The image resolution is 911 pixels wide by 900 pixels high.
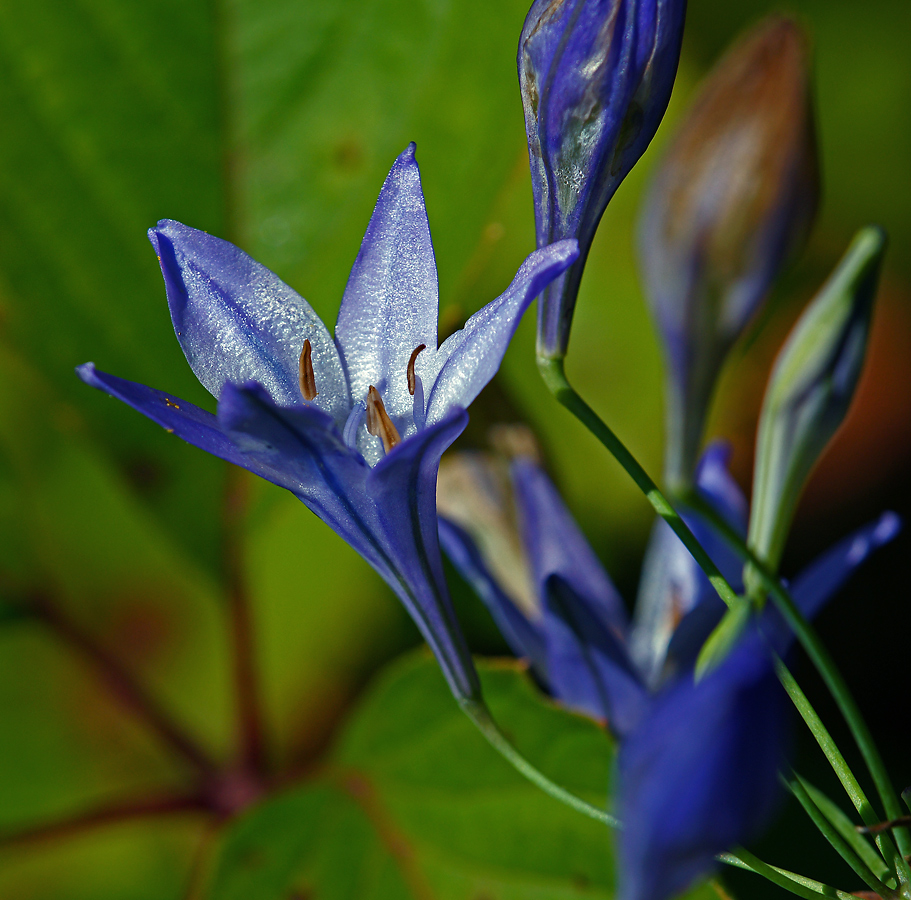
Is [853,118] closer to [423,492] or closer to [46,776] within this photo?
[423,492]

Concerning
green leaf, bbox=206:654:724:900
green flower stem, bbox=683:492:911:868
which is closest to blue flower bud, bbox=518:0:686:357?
green flower stem, bbox=683:492:911:868

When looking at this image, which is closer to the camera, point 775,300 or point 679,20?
point 679,20

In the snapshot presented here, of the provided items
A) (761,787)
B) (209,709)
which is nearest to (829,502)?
(209,709)

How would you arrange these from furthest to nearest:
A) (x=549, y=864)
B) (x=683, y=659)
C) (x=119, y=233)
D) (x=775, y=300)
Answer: (x=775, y=300) < (x=119, y=233) < (x=549, y=864) < (x=683, y=659)

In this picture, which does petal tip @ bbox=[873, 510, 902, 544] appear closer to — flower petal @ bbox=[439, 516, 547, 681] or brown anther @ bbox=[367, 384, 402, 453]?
flower petal @ bbox=[439, 516, 547, 681]

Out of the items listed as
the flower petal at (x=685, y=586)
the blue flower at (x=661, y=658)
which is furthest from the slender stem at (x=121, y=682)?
the flower petal at (x=685, y=586)

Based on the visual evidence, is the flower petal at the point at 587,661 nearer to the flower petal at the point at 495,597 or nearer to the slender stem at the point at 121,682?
the flower petal at the point at 495,597
